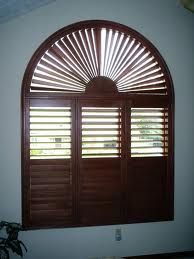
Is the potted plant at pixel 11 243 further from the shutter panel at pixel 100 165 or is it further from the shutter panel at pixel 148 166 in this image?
the shutter panel at pixel 148 166

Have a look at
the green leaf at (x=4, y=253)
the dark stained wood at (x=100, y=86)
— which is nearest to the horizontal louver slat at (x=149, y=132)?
the dark stained wood at (x=100, y=86)

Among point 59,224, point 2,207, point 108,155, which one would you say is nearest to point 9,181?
point 2,207

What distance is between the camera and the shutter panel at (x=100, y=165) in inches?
109

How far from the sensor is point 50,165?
270cm

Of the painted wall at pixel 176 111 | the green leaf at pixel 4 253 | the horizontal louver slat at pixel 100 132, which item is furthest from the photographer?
the horizontal louver slat at pixel 100 132

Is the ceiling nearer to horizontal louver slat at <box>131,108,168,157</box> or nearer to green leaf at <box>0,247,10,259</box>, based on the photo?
horizontal louver slat at <box>131,108,168,157</box>

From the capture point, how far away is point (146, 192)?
2.90 m

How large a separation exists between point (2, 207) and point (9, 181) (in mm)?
252

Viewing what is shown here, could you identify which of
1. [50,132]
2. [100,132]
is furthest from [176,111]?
[50,132]

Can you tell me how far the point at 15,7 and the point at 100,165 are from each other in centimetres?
161

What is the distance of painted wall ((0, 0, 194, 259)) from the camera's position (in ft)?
8.59

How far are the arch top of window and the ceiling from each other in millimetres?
303

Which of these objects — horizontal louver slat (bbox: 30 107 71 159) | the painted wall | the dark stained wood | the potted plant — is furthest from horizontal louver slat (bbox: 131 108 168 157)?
the potted plant

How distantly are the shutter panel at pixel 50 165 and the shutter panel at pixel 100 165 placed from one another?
0.49 feet
